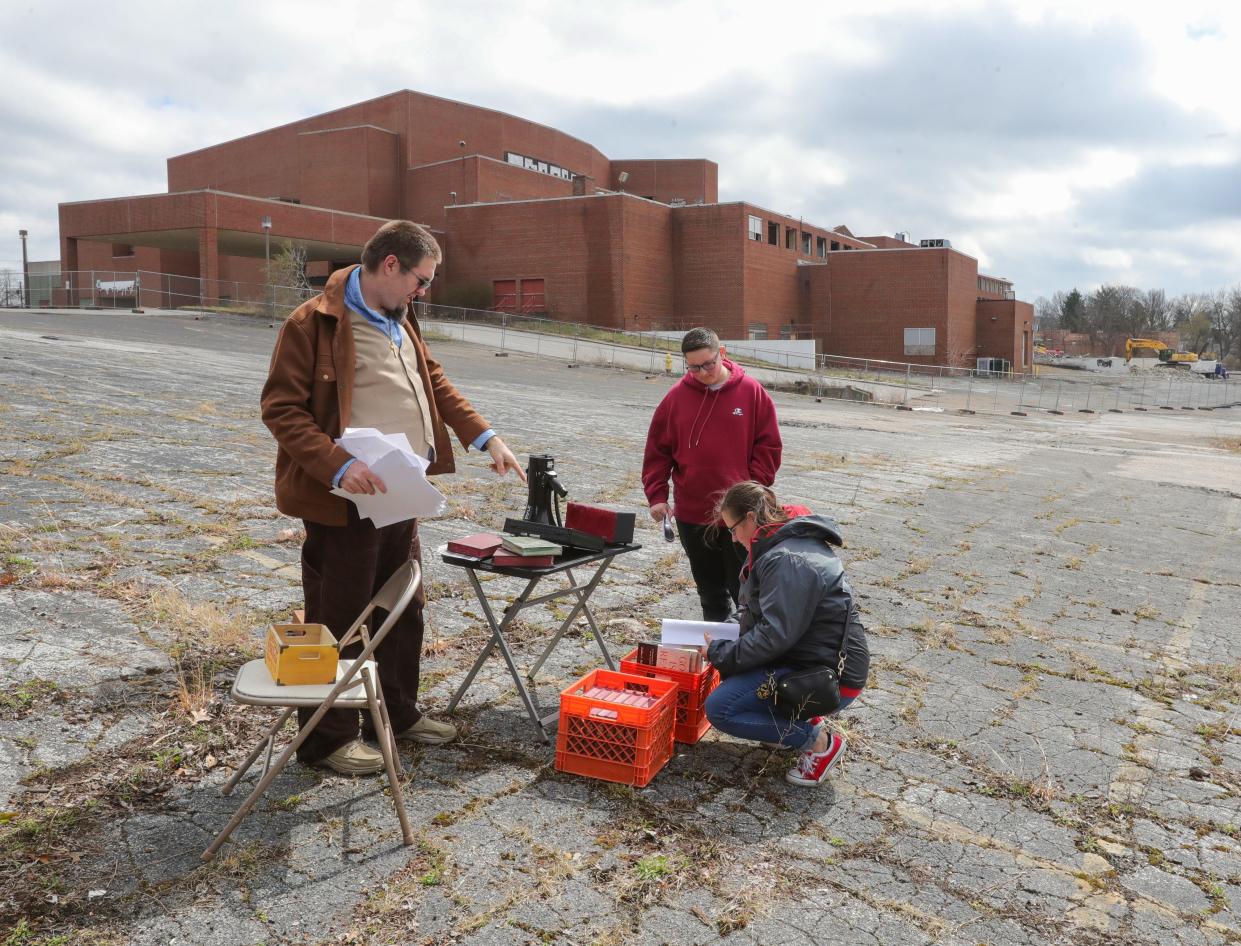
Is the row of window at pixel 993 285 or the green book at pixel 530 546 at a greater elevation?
the row of window at pixel 993 285

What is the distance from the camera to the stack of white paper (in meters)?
3.36

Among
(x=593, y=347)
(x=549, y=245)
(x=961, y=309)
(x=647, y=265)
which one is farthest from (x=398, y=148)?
(x=961, y=309)

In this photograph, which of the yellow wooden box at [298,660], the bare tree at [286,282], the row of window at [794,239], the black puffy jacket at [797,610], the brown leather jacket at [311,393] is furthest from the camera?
the row of window at [794,239]

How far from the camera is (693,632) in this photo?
14.4 ft

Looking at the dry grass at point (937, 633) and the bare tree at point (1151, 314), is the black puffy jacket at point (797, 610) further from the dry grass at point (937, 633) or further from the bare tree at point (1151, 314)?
the bare tree at point (1151, 314)

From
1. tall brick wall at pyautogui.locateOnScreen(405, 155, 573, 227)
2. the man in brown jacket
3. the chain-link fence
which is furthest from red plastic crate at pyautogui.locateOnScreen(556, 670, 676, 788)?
tall brick wall at pyautogui.locateOnScreen(405, 155, 573, 227)

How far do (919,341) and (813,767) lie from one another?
53822mm

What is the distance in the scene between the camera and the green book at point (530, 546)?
4.05 meters

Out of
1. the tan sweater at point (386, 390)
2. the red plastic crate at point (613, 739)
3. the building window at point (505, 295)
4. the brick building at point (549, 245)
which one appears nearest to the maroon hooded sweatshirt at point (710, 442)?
the red plastic crate at point (613, 739)

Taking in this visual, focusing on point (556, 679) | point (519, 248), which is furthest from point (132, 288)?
point (556, 679)

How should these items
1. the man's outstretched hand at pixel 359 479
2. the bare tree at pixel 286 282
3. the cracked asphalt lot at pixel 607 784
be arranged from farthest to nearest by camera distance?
the bare tree at pixel 286 282, the man's outstretched hand at pixel 359 479, the cracked asphalt lot at pixel 607 784

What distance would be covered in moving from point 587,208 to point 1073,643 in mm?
44930

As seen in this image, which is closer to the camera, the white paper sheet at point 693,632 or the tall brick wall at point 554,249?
the white paper sheet at point 693,632

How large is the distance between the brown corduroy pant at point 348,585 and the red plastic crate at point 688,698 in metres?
1.09
